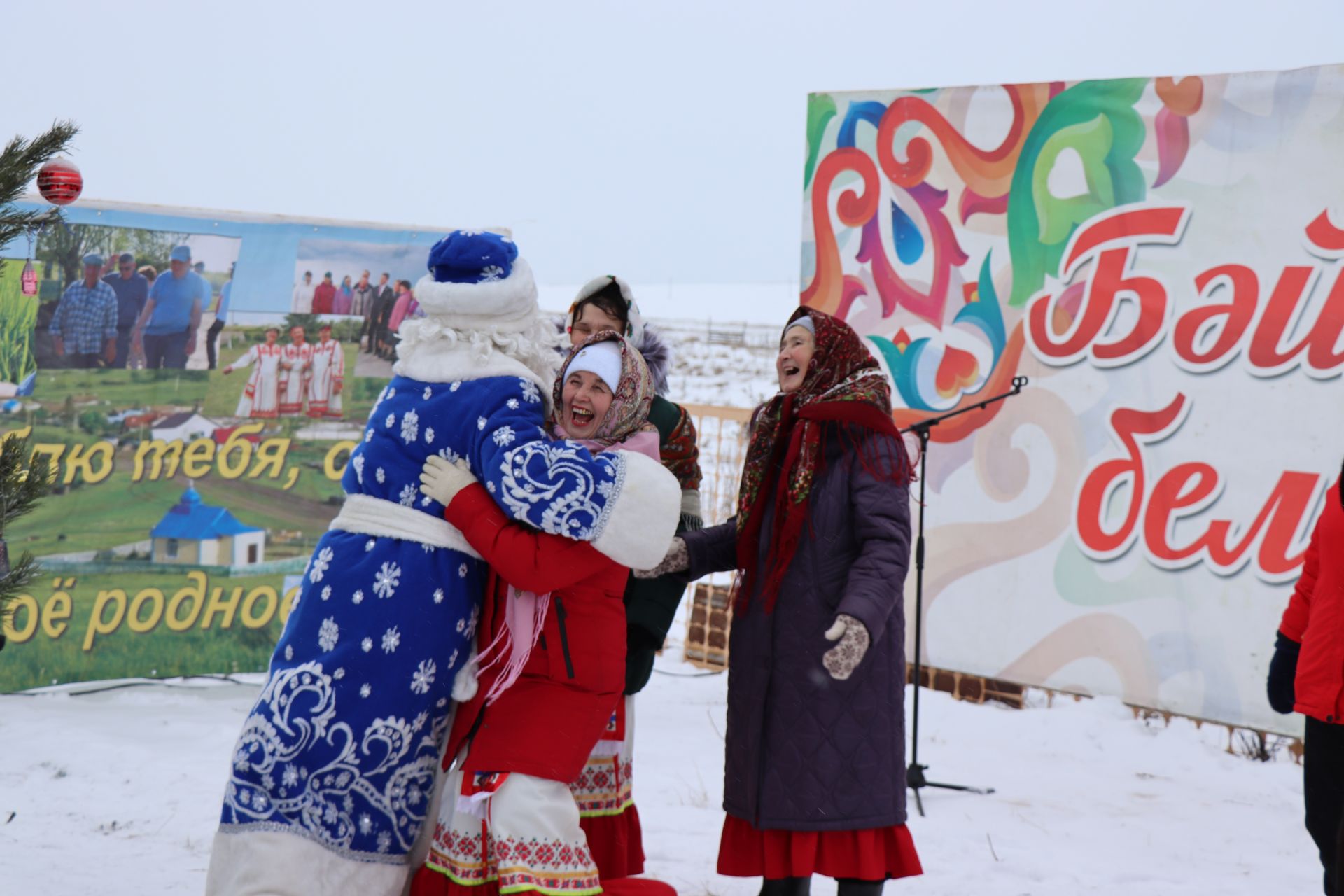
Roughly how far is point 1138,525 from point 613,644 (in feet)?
11.6

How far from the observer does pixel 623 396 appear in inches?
95.6

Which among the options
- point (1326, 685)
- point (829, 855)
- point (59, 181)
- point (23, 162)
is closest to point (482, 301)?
point (23, 162)

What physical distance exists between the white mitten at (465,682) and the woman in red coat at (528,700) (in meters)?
0.03

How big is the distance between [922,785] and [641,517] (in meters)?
2.59

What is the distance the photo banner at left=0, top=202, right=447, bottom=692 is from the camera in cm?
500

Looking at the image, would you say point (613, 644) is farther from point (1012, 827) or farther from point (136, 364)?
point (136, 364)

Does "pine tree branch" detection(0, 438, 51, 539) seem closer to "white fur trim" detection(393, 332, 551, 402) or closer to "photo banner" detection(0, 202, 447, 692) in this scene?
"white fur trim" detection(393, 332, 551, 402)

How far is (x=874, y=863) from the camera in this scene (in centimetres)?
267

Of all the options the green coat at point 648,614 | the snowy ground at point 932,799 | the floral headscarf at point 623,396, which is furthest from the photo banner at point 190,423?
the floral headscarf at point 623,396

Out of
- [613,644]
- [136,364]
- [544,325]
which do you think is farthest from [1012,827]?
[136,364]

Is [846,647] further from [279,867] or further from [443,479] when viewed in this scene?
[279,867]

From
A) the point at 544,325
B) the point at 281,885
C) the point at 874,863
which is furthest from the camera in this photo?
the point at 874,863

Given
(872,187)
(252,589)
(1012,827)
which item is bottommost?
(1012,827)

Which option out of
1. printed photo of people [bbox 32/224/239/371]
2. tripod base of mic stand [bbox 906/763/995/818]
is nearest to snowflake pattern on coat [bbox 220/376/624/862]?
tripod base of mic stand [bbox 906/763/995/818]
